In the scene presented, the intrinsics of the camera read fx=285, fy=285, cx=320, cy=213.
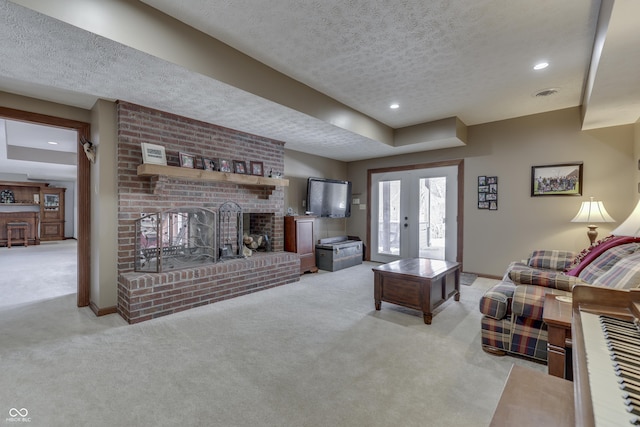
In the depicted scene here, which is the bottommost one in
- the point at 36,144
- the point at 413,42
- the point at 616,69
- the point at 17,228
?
the point at 17,228

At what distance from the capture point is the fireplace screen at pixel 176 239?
3281 millimetres

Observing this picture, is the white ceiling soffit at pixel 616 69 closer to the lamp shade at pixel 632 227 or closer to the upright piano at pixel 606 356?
the lamp shade at pixel 632 227

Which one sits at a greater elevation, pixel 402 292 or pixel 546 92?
pixel 546 92

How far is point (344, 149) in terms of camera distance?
17.4 feet

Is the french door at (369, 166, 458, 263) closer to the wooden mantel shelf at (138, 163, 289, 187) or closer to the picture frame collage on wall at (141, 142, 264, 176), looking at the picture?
the wooden mantel shelf at (138, 163, 289, 187)

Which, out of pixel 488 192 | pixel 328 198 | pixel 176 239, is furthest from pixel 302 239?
pixel 488 192

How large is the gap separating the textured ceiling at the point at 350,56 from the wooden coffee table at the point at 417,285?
2.08 m

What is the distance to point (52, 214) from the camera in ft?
31.3

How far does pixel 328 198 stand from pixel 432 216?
206 cm

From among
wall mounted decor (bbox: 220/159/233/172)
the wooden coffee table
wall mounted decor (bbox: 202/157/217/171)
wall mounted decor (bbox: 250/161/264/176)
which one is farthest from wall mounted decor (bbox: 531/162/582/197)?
wall mounted decor (bbox: 202/157/217/171)

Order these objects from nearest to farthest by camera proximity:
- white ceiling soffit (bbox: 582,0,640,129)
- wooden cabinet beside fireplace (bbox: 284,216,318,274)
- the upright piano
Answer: the upright piano, white ceiling soffit (bbox: 582,0,640,129), wooden cabinet beside fireplace (bbox: 284,216,318,274)

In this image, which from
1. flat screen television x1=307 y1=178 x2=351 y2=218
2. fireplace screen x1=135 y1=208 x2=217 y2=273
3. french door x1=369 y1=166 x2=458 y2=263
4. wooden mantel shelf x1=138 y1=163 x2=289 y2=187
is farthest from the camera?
flat screen television x1=307 y1=178 x2=351 y2=218

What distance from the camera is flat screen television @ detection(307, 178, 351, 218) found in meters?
5.49

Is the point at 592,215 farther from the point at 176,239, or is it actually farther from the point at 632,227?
the point at 176,239
